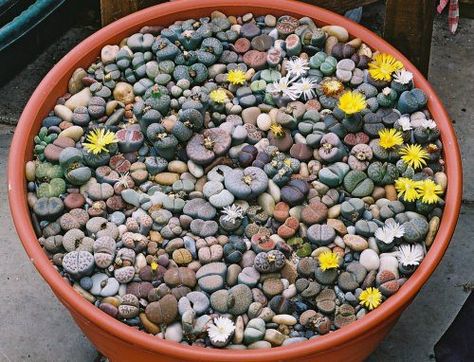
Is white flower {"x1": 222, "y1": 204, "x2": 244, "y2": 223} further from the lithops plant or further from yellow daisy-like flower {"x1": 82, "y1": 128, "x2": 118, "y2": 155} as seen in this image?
yellow daisy-like flower {"x1": 82, "y1": 128, "x2": 118, "y2": 155}

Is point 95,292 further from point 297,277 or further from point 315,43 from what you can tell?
point 315,43

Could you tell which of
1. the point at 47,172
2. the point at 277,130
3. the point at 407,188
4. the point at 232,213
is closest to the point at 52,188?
the point at 47,172

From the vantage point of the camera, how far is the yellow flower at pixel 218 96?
1.66 m

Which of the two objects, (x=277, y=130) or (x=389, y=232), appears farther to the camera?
(x=277, y=130)

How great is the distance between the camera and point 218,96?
166cm

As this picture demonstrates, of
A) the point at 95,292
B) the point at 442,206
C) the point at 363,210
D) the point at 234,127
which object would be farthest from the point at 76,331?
the point at 442,206

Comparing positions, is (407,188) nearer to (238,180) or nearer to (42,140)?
(238,180)

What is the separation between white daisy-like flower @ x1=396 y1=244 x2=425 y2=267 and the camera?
1.44 m

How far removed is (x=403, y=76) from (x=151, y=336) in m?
0.75

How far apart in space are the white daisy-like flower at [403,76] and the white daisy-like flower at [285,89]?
0.21 meters

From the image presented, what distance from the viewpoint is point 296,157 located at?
1605 mm

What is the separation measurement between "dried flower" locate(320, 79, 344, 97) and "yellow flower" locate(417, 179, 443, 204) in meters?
0.27

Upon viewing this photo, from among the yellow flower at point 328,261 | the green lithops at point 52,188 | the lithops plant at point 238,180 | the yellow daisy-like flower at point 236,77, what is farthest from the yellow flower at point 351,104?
the green lithops at point 52,188

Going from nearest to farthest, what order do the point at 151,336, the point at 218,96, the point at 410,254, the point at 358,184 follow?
the point at 151,336 < the point at 410,254 < the point at 358,184 < the point at 218,96
